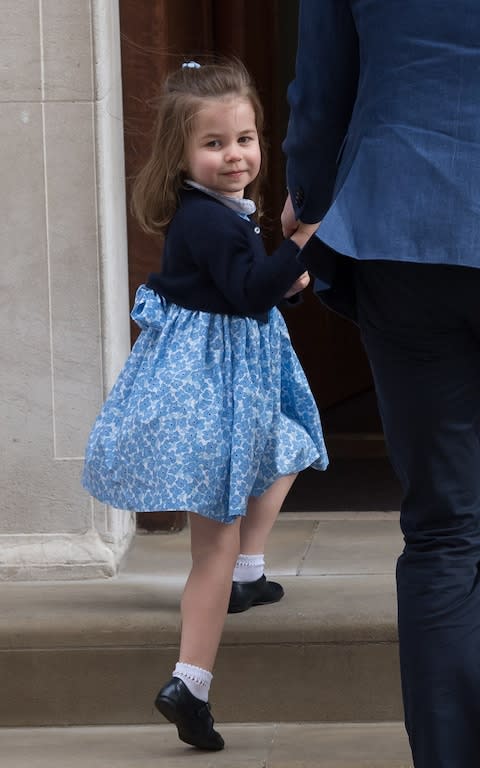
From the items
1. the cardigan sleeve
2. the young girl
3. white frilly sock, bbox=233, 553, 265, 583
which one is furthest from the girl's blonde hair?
white frilly sock, bbox=233, 553, 265, 583


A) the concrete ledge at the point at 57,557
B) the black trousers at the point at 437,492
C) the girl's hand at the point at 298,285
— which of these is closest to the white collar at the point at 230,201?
the girl's hand at the point at 298,285

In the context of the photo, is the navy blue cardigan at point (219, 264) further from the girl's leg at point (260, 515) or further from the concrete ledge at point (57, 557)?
the concrete ledge at point (57, 557)

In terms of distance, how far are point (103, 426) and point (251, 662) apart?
66 cm

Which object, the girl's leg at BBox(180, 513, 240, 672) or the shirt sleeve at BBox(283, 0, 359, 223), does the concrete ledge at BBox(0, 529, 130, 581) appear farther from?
the shirt sleeve at BBox(283, 0, 359, 223)

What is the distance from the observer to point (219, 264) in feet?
10.1

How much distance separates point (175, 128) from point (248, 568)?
107 centimetres

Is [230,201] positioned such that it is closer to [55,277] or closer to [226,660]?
[55,277]

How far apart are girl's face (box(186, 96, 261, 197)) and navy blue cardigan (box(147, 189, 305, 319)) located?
5 centimetres

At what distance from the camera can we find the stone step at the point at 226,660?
133 inches

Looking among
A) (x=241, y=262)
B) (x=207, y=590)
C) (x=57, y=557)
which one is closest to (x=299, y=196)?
(x=241, y=262)

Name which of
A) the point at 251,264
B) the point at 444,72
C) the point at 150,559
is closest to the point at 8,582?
the point at 150,559

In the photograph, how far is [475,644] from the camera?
7.82 feet

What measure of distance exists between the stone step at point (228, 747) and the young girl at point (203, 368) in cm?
8

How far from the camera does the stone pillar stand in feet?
12.9
